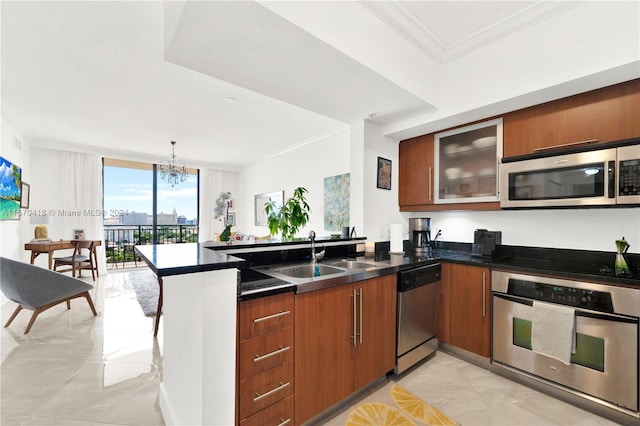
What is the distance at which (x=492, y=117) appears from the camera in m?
2.45

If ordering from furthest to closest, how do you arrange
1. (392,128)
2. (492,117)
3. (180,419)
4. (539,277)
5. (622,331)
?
1. (392,128)
2. (492,117)
3. (539,277)
4. (622,331)
5. (180,419)

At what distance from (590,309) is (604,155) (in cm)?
101

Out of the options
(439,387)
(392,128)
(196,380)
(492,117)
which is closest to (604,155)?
(492,117)

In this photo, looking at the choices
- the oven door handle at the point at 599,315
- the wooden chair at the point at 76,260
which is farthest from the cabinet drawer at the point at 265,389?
the wooden chair at the point at 76,260

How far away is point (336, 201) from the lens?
4.31 m

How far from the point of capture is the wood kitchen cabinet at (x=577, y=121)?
5.91 feet

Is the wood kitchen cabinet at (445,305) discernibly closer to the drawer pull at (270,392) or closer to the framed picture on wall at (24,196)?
the drawer pull at (270,392)

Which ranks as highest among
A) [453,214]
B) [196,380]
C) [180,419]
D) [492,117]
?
[492,117]

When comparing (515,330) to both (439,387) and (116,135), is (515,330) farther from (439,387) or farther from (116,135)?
(116,135)

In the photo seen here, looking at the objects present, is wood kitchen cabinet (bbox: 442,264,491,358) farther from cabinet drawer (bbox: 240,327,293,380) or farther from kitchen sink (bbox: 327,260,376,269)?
cabinet drawer (bbox: 240,327,293,380)

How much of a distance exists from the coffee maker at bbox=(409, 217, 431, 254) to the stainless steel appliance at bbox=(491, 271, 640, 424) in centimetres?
83

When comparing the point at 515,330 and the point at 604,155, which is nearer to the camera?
the point at 604,155

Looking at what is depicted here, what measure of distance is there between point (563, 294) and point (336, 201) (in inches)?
115

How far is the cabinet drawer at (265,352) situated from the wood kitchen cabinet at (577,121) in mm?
2306
